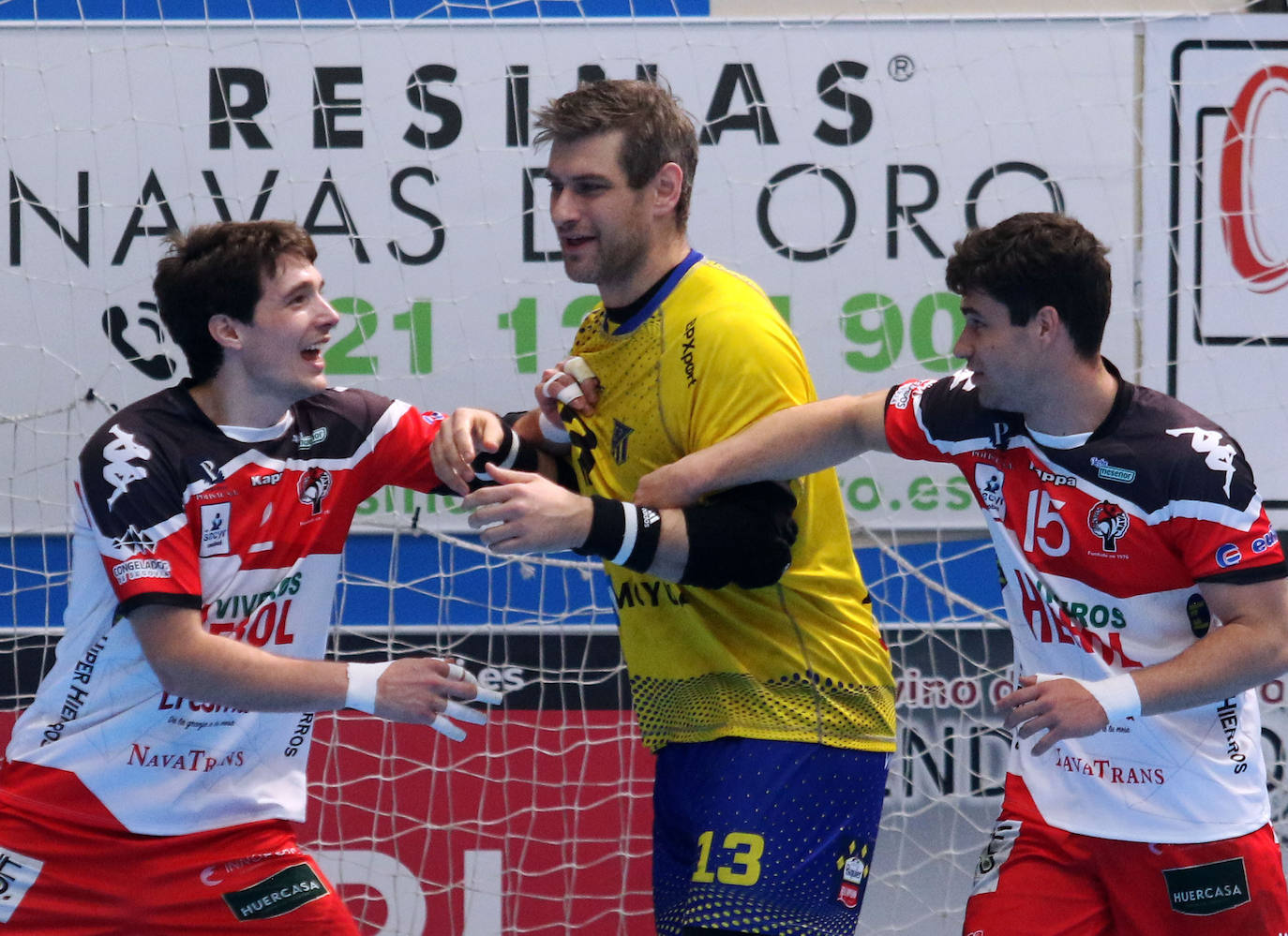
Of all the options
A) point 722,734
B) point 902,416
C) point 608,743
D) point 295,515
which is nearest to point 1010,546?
point 902,416

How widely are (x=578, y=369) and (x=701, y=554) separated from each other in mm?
510

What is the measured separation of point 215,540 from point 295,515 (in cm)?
15

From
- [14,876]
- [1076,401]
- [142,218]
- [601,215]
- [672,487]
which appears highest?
[142,218]

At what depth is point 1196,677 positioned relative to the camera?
8.02 feet

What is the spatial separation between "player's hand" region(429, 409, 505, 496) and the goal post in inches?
48.5

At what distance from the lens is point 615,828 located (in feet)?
13.9

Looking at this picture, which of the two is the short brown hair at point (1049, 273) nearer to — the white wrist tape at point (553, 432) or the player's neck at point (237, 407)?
the white wrist tape at point (553, 432)

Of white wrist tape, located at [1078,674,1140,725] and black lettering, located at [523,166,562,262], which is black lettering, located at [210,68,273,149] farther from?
white wrist tape, located at [1078,674,1140,725]

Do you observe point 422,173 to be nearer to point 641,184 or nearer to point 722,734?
point 641,184

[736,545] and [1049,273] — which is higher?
[1049,273]

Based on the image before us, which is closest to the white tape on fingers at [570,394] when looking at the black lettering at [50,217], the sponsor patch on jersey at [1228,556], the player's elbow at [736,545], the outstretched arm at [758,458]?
the outstretched arm at [758,458]

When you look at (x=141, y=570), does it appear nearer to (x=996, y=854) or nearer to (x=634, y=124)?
→ (x=634, y=124)

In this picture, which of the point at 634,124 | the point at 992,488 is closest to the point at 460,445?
the point at 634,124

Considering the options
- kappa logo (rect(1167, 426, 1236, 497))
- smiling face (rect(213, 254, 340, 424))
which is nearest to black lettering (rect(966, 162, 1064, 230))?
kappa logo (rect(1167, 426, 1236, 497))
